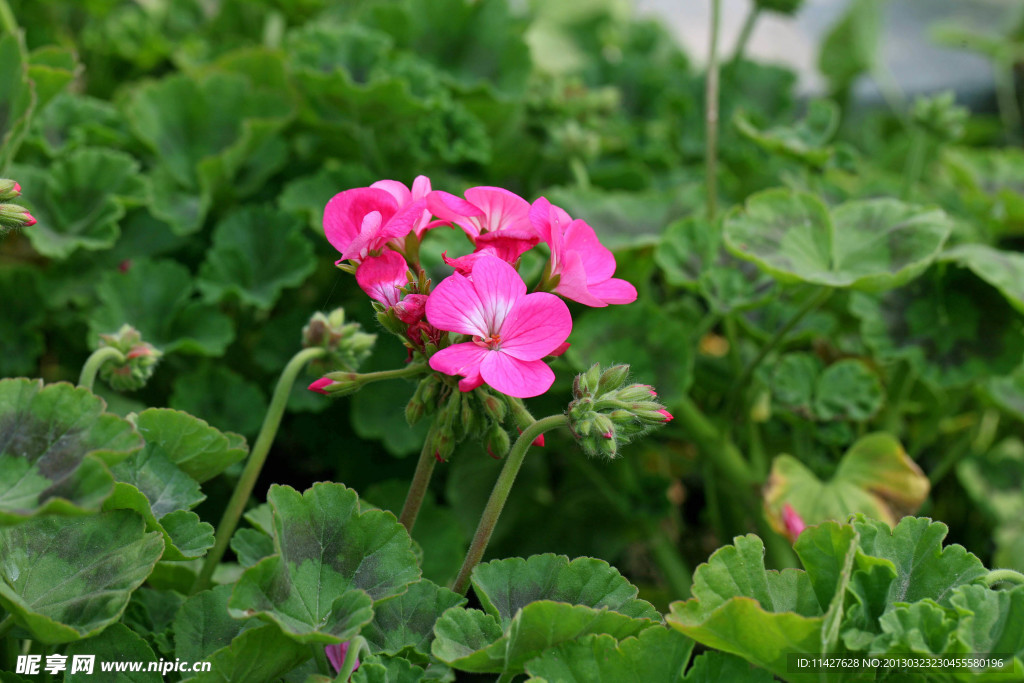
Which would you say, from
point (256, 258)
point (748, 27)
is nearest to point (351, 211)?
point (256, 258)

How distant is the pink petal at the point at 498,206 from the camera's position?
41.2 inches

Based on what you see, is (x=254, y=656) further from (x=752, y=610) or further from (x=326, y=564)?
(x=752, y=610)

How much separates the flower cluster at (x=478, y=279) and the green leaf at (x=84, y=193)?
32.8 inches

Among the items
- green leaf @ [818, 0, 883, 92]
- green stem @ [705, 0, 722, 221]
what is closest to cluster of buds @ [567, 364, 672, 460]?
green stem @ [705, 0, 722, 221]

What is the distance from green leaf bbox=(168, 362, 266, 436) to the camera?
5.24 ft

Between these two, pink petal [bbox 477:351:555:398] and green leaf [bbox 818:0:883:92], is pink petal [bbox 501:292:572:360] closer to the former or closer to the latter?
pink petal [bbox 477:351:555:398]

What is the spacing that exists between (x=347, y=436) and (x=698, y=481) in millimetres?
966

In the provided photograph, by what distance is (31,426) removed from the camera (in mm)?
963

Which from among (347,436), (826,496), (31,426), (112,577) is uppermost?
(31,426)

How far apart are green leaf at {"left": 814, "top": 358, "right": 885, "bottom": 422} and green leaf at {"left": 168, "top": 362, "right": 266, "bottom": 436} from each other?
1044 millimetres

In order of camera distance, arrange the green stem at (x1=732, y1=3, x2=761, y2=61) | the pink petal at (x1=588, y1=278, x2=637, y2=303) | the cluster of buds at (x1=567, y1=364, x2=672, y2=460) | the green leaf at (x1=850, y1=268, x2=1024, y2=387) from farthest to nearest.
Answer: the green stem at (x1=732, y1=3, x2=761, y2=61) → the green leaf at (x1=850, y1=268, x2=1024, y2=387) → the pink petal at (x1=588, y1=278, x2=637, y2=303) → the cluster of buds at (x1=567, y1=364, x2=672, y2=460)

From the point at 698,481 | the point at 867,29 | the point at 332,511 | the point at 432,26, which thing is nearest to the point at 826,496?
the point at 698,481

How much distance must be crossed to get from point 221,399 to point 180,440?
0.52 metres

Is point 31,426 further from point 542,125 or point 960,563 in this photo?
point 542,125
